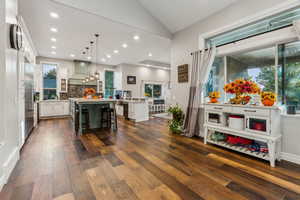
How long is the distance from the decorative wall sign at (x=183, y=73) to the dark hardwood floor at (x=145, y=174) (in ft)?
6.68

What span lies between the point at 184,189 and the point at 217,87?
281 cm

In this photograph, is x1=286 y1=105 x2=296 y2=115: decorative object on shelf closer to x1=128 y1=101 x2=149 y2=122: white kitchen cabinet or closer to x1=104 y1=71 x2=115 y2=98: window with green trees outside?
x1=128 y1=101 x2=149 y2=122: white kitchen cabinet

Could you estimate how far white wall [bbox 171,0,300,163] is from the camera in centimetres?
229


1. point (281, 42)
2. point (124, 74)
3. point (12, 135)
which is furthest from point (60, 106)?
point (281, 42)

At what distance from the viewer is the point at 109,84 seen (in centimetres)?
873

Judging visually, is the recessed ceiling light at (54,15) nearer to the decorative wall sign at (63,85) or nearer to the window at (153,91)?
the decorative wall sign at (63,85)

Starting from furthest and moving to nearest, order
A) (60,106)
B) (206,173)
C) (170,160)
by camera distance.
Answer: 1. (60,106)
2. (170,160)
3. (206,173)

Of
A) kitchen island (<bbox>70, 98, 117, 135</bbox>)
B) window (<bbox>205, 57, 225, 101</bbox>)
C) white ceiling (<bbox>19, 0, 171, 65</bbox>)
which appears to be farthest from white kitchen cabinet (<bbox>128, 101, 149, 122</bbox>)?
window (<bbox>205, 57, 225, 101</bbox>)

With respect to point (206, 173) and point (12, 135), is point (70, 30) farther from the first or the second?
point (206, 173)

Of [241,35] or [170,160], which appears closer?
[170,160]

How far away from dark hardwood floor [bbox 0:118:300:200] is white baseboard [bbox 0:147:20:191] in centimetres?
7

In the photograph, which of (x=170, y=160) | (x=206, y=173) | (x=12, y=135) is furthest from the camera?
(x=170, y=160)

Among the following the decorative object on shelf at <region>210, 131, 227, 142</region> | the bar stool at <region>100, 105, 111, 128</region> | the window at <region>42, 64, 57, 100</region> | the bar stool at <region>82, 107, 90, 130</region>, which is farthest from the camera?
the window at <region>42, 64, 57, 100</region>

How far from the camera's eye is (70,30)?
13.4 feet
